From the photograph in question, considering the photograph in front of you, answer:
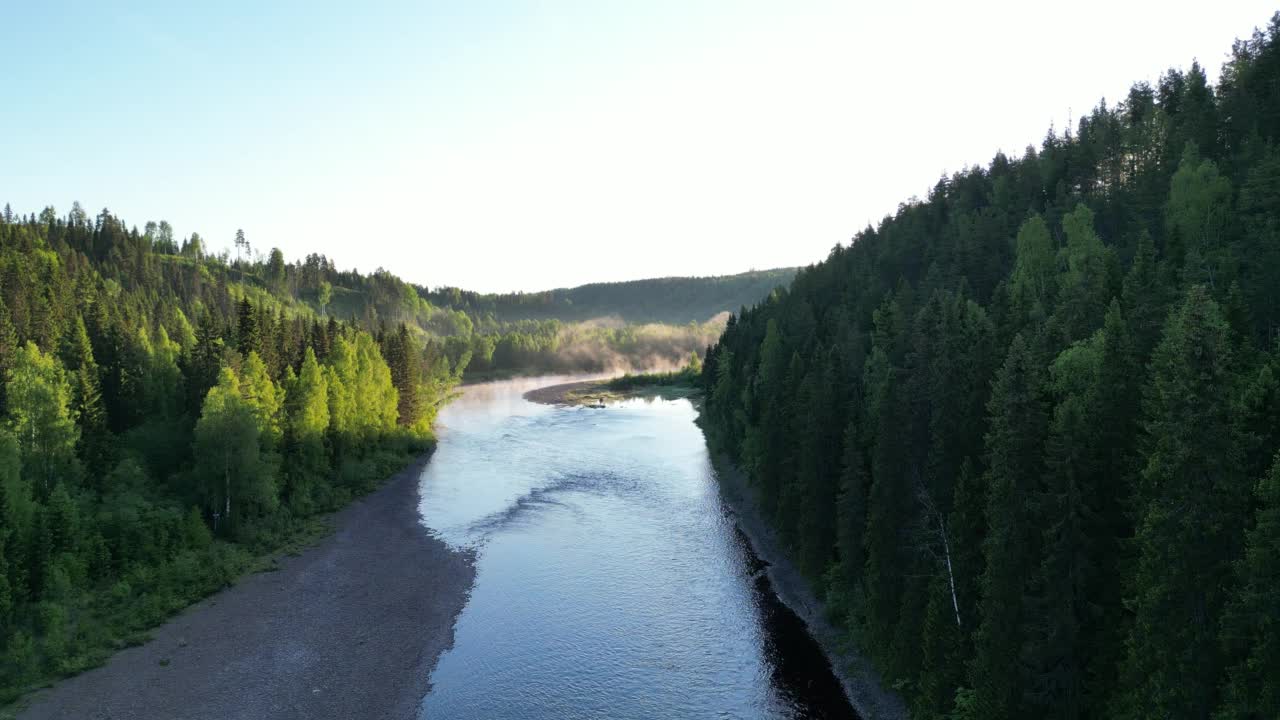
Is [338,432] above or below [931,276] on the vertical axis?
below

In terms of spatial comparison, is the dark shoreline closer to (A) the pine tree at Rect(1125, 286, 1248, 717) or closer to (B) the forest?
(A) the pine tree at Rect(1125, 286, 1248, 717)

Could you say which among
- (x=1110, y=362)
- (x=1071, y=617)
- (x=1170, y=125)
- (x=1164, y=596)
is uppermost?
(x=1170, y=125)

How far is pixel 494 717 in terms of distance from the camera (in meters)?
33.8

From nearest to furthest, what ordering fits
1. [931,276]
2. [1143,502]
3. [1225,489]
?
[1225,489] → [1143,502] → [931,276]

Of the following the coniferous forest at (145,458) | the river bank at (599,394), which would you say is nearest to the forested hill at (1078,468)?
the coniferous forest at (145,458)

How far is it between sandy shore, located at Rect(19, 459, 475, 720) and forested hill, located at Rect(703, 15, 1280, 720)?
2379 centimetres

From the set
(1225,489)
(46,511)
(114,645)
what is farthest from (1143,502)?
(46,511)

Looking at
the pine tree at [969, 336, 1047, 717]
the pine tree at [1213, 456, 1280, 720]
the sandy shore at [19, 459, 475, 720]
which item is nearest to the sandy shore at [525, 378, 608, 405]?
the sandy shore at [19, 459, 475, 720]

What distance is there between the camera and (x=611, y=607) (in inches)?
1784

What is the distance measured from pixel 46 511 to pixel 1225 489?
180ft

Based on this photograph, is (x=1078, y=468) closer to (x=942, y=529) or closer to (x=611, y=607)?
(x=942, y=529)

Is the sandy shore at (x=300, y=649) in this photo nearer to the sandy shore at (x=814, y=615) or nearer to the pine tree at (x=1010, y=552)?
the sandy shore at (x=814, y=615)

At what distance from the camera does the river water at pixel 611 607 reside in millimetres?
35188

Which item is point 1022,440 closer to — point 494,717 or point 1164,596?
point 1164,596
